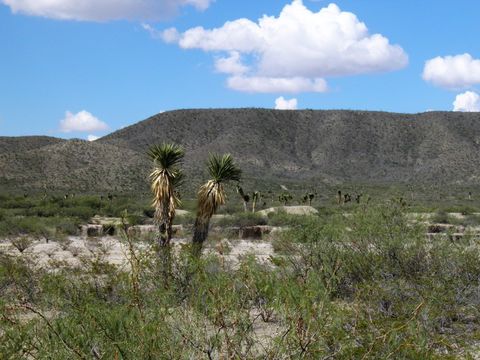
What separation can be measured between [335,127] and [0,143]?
209 ft

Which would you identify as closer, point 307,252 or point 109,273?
point 109,273

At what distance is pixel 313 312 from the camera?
6016 mm

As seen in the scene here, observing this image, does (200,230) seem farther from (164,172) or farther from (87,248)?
(87,248)

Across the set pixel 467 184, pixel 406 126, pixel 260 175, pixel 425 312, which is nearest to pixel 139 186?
pixel 260 175

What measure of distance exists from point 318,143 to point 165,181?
104 metres

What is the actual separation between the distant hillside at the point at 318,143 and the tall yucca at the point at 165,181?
6818 cm

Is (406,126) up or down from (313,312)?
up

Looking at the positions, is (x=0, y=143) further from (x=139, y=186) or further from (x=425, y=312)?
(x=425, y=312)

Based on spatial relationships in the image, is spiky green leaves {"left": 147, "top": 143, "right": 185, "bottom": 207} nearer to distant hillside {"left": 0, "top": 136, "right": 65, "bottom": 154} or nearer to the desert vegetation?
the desert vegetation

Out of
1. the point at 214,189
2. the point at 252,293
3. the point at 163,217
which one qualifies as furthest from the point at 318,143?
the point at 252,293

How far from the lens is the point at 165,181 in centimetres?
2038

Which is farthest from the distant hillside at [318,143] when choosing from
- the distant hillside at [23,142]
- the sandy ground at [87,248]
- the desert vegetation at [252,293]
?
the desert vegetation at [252,293]

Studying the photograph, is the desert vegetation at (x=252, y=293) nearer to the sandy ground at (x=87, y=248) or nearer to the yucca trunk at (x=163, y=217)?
the yucca trunk at (x=163, y=217)

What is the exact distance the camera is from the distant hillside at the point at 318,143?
4126 inches
